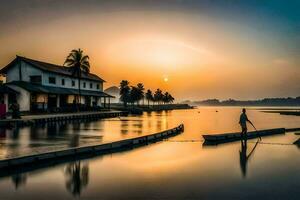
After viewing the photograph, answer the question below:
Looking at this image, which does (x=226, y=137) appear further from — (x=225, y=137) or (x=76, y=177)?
(x=76, y=177)

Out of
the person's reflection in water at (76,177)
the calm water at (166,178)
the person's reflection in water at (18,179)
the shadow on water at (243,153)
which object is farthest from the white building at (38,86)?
the person's reflection in water at (18,179)

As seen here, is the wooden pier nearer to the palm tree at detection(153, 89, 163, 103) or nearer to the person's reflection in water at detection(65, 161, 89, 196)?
the person's reflection in water at detection(65, 161, 89, 196)

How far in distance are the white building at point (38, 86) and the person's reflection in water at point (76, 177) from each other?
33.0m

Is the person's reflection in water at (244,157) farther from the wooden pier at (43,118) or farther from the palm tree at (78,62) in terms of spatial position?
the palm tree at (78,62)

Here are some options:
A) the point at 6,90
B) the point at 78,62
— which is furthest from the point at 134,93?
the point at 6,90

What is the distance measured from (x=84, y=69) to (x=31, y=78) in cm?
1157

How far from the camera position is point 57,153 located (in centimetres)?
1548

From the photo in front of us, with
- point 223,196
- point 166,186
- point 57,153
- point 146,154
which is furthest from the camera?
point 146,154

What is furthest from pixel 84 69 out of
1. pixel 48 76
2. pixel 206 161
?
pixel 206 161

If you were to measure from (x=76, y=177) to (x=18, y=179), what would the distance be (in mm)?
2169

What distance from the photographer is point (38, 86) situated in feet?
168

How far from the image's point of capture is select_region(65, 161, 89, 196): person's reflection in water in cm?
1083

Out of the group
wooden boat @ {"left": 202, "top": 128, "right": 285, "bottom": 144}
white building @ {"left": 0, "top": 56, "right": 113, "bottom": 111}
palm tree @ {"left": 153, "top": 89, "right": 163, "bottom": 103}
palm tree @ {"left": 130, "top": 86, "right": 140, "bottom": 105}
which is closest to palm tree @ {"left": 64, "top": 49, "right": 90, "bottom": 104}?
white building @ {"left": 0, "top": 56, "right": 113, "bottom": 111}

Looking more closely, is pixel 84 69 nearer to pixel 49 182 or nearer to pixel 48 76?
pixel 48 76
